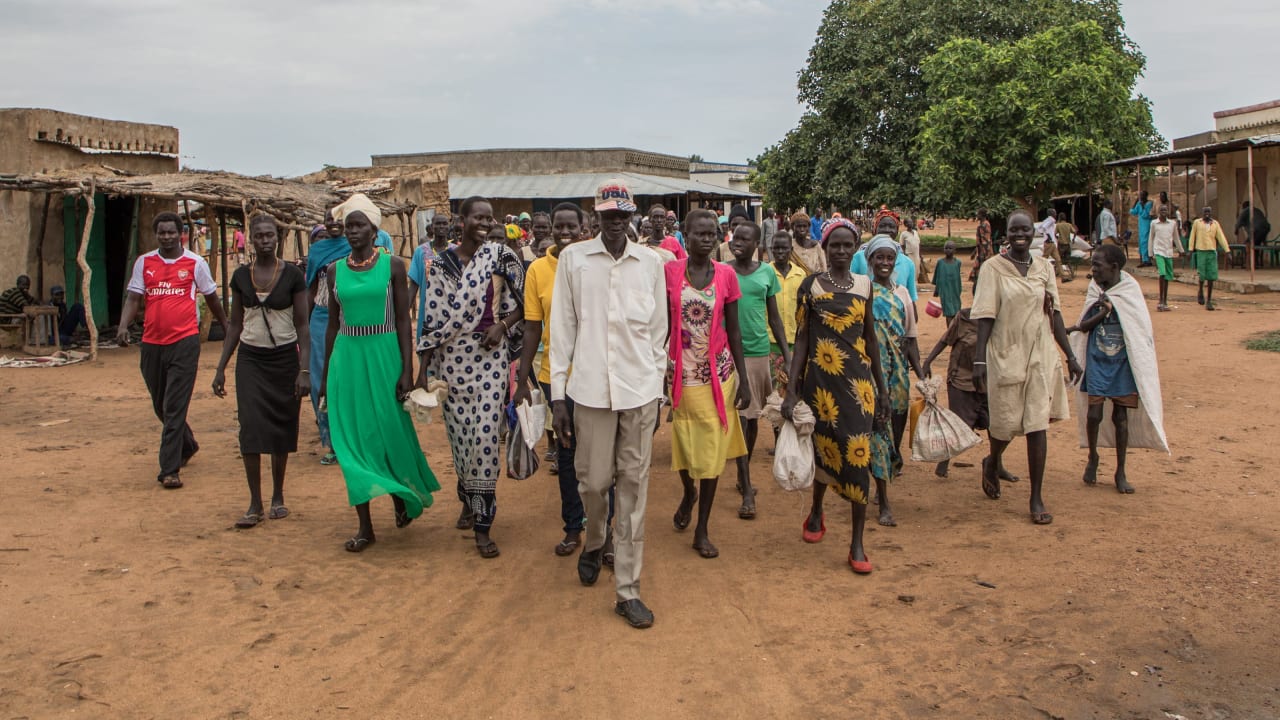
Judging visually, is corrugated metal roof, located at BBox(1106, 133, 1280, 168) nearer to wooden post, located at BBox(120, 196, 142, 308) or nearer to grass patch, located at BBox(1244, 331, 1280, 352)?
grass patch, located at BBox(1244, 331, 1280, 352)

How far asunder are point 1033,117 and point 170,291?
2363cm

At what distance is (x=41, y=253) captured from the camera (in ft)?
53.8

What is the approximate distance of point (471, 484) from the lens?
583 centimetres

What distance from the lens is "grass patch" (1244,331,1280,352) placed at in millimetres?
13363

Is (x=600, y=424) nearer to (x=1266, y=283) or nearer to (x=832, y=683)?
(x=832, y=683)

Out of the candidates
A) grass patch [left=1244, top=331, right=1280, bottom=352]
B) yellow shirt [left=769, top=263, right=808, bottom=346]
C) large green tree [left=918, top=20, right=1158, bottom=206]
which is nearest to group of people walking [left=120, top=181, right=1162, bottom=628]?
yellow shirt [left=769, top=263, right=808, bottom=346]

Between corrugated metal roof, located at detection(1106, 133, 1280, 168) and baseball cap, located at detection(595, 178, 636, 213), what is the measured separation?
1861 cm

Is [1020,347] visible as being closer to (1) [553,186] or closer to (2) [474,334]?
(2) [474,334]

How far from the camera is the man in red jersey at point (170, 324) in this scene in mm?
7371

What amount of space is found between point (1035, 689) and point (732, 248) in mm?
3589

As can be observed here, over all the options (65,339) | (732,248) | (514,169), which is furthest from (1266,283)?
(514,169)

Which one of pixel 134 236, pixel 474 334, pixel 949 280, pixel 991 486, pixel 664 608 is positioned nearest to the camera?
pixel 664 608

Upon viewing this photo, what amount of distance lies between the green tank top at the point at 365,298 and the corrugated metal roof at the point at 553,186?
26621mm

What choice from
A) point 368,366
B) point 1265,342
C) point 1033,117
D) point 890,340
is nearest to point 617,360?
point 368,366
